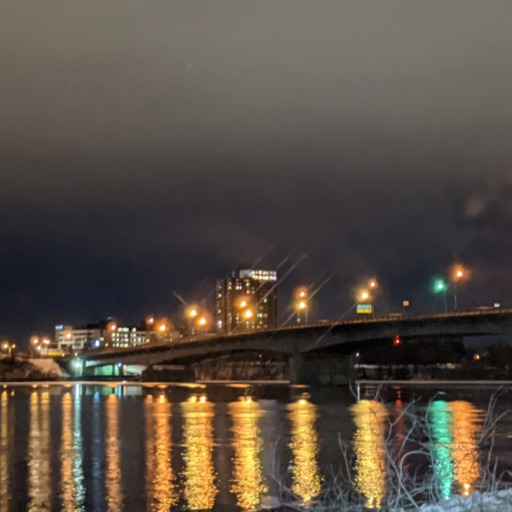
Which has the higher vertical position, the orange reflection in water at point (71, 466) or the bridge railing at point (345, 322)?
the bridge railing at point (345, 322)

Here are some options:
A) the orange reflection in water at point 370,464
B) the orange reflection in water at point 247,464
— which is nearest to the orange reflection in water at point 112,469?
the orange reflection in water at point 247,464

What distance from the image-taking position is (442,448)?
29.9 m

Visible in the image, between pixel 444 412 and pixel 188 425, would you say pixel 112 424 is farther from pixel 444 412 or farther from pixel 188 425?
pixel 444 412

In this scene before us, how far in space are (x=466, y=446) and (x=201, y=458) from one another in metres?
10.1

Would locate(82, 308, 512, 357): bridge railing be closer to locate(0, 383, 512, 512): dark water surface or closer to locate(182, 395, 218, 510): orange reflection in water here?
locate(0, 383, 512, 512): dark water surface

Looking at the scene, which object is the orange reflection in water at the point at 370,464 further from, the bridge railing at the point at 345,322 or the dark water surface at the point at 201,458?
the bridge railing at the point at 345,322

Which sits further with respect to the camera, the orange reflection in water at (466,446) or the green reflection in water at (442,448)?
the orange reflection in water at (466,446)

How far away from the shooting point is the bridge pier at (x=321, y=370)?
131000mm

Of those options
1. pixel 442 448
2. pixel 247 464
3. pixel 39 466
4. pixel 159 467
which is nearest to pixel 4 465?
pixel 39 466

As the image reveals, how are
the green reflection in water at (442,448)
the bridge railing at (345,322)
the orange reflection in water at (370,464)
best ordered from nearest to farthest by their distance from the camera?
the orange reflection in water at (370,464)
the green reflection in water at (442,448)
the bridge railing at (345,322)

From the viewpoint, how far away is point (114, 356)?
16750cm

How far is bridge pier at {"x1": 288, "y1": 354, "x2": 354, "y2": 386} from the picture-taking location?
131 meters

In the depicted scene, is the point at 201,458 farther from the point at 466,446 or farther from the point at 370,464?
the point at 466,446

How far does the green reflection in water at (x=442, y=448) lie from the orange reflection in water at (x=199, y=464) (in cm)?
545
